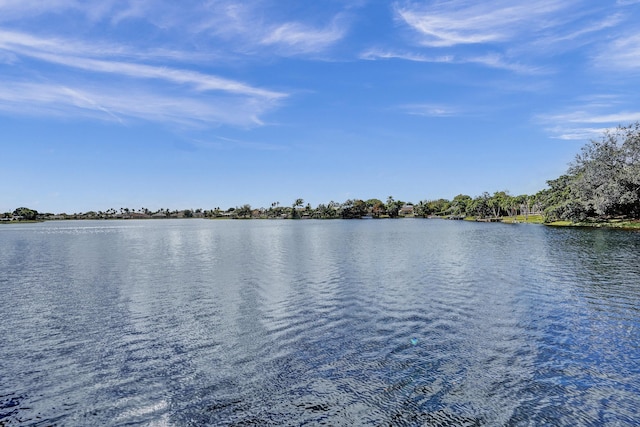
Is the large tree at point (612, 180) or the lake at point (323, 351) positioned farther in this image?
the large tree at point (612, 180)

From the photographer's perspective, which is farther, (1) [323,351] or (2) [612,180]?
(2) [612,180]

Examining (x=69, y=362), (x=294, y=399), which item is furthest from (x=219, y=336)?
(x=294, y=399)

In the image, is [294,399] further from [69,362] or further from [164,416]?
[69,362]

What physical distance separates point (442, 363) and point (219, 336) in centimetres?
990

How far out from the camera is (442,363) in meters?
14.3

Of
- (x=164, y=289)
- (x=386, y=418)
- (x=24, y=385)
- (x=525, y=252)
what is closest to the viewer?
(x=386, y=418)

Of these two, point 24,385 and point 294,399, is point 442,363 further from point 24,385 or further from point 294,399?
point 24,385

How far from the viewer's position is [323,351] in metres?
15.6

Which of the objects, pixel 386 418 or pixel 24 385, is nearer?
pixel 386 418

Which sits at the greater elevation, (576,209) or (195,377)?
(576,209)

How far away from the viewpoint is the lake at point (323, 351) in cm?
1115

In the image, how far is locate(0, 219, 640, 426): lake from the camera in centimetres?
1115

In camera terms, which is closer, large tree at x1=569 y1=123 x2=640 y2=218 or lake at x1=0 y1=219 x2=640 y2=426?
lake at x1=0 y1=219 x2=640 y2=426

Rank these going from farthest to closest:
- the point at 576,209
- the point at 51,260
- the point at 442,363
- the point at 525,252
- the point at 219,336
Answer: the point at 576,209 → the point at 525,252 → the point at 51,260 → the point at 219,336 → the point at 442,363
